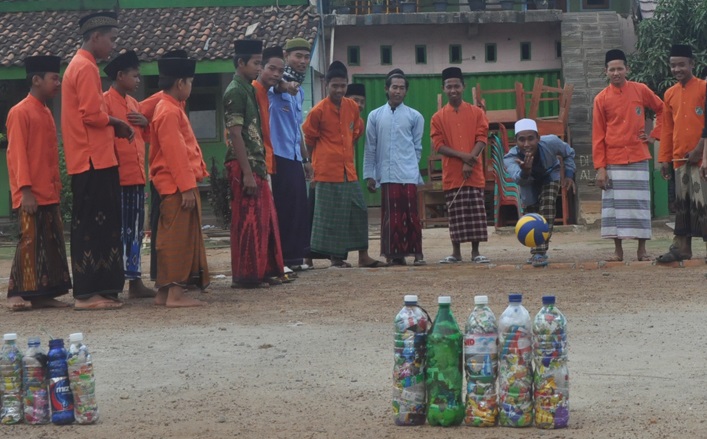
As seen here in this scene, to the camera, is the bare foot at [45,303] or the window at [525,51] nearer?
the bare foot at [45,303]

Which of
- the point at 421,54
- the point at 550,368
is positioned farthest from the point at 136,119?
the point at 421,54

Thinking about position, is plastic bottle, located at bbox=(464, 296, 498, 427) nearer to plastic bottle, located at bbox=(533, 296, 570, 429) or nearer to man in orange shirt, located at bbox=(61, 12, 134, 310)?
plastic bottle, located at bbox=(533, 296, 570, 429)

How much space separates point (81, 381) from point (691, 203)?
7.52 m

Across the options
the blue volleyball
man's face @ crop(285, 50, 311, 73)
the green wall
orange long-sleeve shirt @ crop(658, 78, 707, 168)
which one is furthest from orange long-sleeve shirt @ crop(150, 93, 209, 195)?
the green wall

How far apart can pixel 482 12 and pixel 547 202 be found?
39.5 feet

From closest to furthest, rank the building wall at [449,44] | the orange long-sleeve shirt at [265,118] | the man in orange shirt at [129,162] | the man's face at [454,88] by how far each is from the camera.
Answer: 1. the man in orange shirt at [129,162]
2. the orange long-sleeve shirt at [265,118]
3. the man's face at [454,88]
4. the building wall at [449,44]

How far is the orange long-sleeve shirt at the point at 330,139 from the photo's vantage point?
40.9 feet

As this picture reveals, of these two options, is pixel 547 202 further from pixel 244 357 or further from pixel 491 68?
pixel 491 68

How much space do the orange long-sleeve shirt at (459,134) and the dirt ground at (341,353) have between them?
1352 millimetres

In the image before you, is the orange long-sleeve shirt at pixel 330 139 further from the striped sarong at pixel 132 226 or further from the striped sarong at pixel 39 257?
the striped sarong at pixel 39 257

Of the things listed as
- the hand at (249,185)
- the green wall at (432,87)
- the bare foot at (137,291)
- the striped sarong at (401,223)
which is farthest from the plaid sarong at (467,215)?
the green wall at (432,87)

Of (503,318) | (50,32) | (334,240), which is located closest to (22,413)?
(503,318)

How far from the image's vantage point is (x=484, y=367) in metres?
5.28

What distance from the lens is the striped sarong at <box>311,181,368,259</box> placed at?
1258cm
